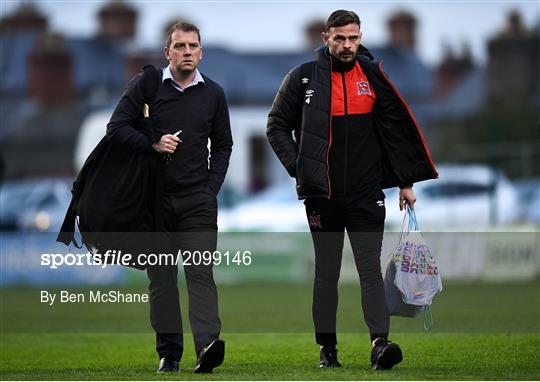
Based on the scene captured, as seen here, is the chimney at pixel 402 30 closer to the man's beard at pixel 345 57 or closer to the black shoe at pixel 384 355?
the man's beard at pixel 345 57

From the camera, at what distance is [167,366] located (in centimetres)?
1003

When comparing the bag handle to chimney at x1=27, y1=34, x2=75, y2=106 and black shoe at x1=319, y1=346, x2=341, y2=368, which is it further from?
chimney at x1=27, y1=34, x2=75, y2=106

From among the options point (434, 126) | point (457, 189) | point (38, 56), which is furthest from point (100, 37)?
point (457, 189)

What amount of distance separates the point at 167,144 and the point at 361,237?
1388mm

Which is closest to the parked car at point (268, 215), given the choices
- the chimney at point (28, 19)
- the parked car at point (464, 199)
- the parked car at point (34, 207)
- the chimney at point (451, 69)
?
the parked car at point (464, 199)

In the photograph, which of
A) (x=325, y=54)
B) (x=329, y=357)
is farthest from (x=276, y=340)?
(x=325, y=54)

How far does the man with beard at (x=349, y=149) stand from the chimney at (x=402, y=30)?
62.3 metres

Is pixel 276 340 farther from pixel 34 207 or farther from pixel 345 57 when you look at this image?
pixel 34 207

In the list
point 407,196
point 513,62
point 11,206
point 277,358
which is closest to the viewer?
point 407,196

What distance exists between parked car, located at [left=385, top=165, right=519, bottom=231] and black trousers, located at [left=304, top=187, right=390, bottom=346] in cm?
1695

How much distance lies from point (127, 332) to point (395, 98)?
5.73 meters

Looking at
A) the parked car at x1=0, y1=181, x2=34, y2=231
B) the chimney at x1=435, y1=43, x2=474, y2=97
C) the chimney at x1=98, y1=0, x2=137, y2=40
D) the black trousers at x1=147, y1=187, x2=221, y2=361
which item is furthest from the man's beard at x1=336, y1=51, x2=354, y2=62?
the chimney at x1=435, y1=43, x2=474, y2=97

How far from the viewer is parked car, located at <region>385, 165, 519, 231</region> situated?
27.6 m

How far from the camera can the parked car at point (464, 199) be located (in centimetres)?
2756
